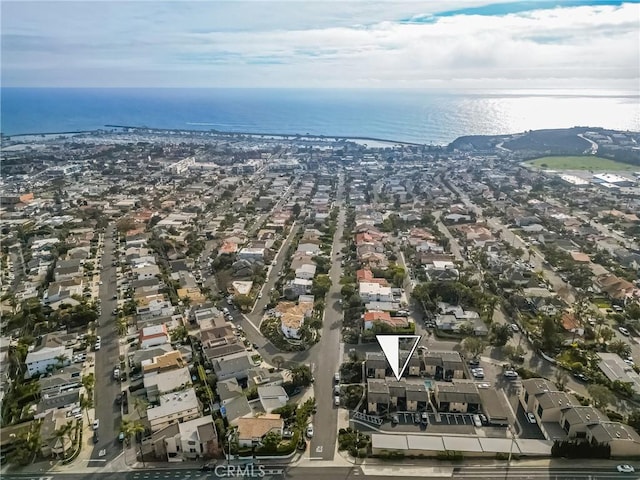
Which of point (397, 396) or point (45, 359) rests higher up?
point (45, 359)

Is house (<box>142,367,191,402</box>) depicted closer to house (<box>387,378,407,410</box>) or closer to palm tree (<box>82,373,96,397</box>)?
palm tree (<box>82,373,96,397</box>)

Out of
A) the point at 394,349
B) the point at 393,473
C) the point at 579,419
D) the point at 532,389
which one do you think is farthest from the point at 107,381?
the point at 579,419

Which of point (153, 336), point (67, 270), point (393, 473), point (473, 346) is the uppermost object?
point (67, 270)

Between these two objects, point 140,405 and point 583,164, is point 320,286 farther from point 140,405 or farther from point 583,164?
point 583,164

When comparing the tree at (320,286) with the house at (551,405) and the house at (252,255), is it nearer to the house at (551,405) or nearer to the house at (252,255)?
the house at (252,255)

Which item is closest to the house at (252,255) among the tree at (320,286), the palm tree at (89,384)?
the tree at (320,286)

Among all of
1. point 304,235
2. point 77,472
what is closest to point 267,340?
point 77,472

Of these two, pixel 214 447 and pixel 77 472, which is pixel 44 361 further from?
pixel 214 447
